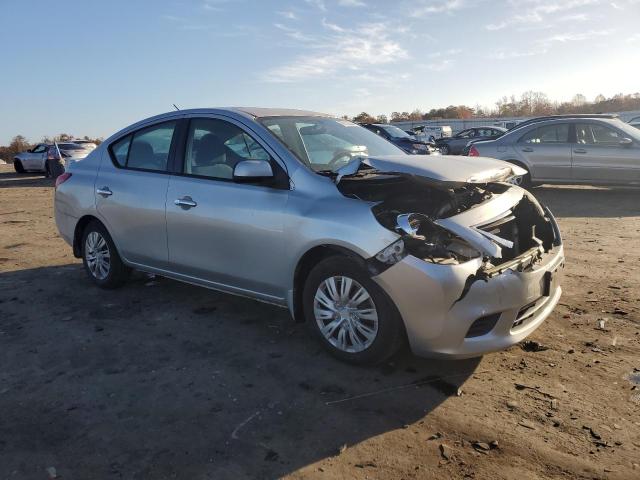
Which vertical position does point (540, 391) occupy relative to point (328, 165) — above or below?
below

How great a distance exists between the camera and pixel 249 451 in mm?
2854

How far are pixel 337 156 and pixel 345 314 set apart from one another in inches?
55.3

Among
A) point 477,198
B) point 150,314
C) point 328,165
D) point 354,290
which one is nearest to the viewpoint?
point 354,290

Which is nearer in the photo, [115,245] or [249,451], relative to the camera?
[249,451]

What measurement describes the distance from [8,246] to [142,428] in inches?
246

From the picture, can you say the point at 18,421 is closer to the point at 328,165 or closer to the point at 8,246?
the point at 328,165

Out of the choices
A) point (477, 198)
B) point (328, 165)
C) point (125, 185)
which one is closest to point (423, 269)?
point (477, 198)

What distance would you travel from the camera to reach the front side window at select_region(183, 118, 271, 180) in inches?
172

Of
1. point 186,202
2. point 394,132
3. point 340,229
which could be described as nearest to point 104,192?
point 186,202

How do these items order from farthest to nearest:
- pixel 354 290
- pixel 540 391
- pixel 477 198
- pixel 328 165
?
pixel 328 165 → pixel 477 198 → pixel 354 290 → pixel 540 391

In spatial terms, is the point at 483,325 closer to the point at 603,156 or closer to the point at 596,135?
the point at 603,156

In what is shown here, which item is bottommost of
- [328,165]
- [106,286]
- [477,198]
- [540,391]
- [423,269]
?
[540,391]

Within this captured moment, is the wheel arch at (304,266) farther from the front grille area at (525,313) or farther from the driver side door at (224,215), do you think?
the front grille area at (525,313)

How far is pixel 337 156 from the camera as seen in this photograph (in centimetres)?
445
